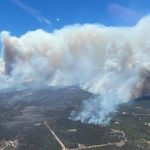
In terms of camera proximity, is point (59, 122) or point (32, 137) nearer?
point (32, 137)

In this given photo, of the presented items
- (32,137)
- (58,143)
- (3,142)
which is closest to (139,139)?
(58,143)

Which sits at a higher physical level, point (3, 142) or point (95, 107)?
point (95, 107)

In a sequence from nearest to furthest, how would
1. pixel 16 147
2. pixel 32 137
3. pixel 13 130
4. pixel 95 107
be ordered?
pixel 16 147, pixel 32 137, pixel 13 130, pixel 95 107

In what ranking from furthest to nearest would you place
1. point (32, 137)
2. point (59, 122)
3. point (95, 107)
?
point (95, 107), point (59, 122), point (32, 137)

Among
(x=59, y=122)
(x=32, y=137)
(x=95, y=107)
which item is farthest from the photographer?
(x=95, y=107)

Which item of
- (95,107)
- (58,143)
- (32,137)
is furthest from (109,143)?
(95,107)

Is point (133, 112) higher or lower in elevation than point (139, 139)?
higher

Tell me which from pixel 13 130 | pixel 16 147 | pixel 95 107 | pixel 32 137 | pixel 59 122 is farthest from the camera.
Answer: pixel 95 107

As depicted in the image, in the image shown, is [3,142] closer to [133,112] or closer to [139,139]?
[139,139]

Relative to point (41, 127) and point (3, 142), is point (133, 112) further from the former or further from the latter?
point (3, 142)
